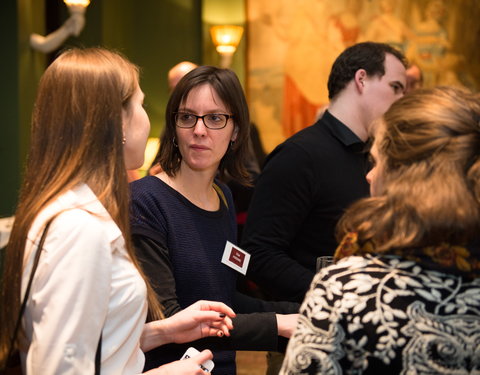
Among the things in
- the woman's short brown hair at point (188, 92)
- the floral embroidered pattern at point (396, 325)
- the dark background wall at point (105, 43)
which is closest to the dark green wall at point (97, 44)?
the dark background wall at point (105, 43)

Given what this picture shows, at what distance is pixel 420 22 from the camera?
305 inches

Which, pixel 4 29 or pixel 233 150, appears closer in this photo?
pixel 233 150

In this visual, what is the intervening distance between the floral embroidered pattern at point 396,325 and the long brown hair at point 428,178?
0.07 meters

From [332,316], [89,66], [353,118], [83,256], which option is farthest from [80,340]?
[353,118]

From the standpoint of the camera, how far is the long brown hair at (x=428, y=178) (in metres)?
1.37

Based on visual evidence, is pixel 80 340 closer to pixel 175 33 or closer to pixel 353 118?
pixel 353 118

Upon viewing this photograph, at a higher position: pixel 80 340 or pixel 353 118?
pixel 353 118

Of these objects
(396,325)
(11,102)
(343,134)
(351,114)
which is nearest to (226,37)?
(11,102)

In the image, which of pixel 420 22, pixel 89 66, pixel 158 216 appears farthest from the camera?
pixel 420 22

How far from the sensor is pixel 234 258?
2.36 meters

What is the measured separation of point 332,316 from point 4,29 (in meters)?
5.49

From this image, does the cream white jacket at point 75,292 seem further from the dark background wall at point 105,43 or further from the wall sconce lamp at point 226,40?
the wall sconce lamp at point 226,40

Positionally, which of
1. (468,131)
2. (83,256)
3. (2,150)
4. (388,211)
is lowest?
(2,150)

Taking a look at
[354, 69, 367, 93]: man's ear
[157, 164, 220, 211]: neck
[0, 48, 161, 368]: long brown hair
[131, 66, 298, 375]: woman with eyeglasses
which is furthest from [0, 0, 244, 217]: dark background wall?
[0, 48, 161, 368]: long brown hair
